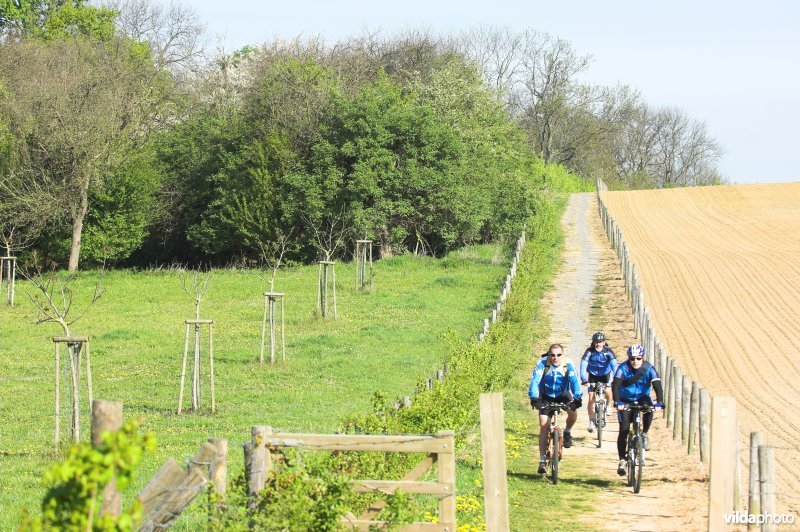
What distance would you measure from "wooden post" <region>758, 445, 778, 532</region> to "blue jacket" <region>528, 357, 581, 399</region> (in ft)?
13.3

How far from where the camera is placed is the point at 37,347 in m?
25.1

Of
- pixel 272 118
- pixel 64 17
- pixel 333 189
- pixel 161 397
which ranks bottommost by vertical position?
pixel 161 397

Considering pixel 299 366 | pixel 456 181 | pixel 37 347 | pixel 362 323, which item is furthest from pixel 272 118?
pixel 299 366

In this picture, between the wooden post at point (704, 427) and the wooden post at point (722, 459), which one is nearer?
the wooden post at point (722, 459)

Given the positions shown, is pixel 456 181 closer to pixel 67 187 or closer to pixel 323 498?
pixel 67 187

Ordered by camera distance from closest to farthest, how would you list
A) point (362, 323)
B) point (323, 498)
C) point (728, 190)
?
point (323, 498), point (362, 323), point (728, 190)

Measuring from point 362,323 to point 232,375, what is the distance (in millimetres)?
7954

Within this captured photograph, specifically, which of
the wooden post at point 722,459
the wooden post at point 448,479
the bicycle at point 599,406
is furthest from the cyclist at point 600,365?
the wooden post at point 448,479

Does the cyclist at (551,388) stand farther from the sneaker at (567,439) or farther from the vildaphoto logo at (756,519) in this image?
the vildaphoto logo at (756,519)

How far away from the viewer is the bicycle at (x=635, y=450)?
40.2ft

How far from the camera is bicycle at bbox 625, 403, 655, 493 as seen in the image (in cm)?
1224

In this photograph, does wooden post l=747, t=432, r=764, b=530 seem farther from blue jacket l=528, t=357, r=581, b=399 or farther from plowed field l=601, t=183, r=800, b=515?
blue jacket l=528, t=357, r=581, b=399

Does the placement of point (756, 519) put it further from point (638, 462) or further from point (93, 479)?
point (93, 479)

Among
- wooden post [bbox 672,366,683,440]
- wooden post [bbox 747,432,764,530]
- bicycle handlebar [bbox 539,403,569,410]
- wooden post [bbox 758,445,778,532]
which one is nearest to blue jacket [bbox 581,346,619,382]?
wooden post [bbox 672,366,683,440]
